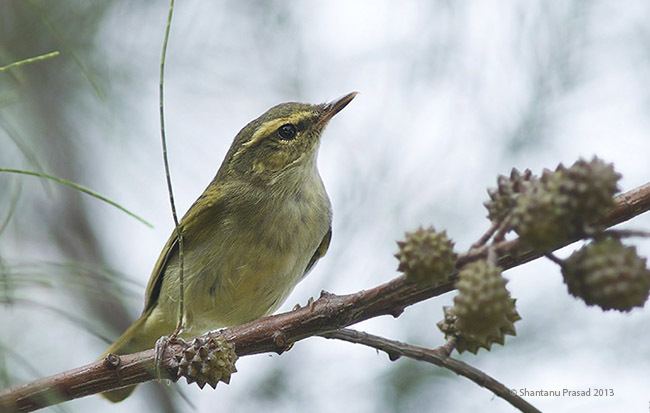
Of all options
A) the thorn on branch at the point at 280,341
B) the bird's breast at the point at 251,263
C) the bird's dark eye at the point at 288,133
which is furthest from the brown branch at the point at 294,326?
the bird's dark eye at the point at 288,133

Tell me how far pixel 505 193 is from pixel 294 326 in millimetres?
633

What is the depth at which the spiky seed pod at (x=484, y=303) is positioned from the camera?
1.19m

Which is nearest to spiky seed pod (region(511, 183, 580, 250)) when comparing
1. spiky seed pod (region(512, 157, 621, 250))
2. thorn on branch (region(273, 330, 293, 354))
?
spiky seed pod (region(512, 157, 621, 250))

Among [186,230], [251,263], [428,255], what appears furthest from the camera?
[186,230]

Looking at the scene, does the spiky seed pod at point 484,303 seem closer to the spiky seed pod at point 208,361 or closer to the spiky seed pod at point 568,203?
the spiky seed pod at point 568,203

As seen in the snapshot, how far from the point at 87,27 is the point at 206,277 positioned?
92 centimetres

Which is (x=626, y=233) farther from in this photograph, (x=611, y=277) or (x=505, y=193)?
(x=505, y=193)

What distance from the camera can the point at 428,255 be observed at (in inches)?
48.9

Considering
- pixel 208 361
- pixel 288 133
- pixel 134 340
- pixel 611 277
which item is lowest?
pixel 611 277

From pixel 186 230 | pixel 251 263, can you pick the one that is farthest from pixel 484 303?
pixel 186 230

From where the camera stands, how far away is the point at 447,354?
1.48 meters

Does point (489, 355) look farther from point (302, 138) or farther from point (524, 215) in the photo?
point (524, 215)

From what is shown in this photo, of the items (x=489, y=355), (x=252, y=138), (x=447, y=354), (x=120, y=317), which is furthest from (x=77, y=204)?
(x=447, y=354)

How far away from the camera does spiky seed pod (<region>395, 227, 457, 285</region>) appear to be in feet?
4.08
